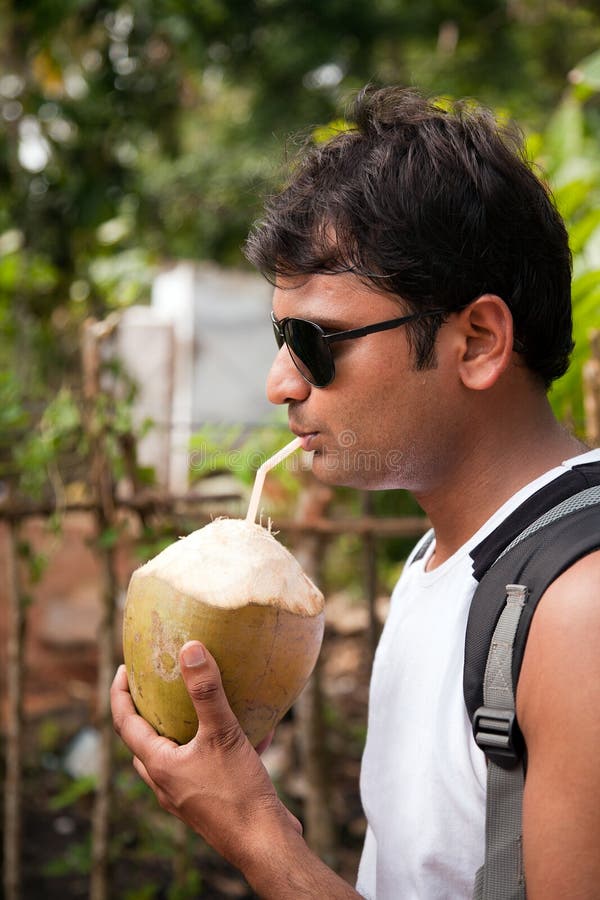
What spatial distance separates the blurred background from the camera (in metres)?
2.67

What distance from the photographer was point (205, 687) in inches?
45.7

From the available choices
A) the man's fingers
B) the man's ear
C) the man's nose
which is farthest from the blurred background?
the man's fingers

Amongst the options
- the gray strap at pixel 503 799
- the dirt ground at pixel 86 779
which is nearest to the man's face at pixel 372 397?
the gray strap at pixel 503 799

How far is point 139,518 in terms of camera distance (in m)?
2.75

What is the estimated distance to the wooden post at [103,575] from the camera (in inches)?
102

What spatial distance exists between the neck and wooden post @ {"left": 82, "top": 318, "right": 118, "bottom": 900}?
1551 mm

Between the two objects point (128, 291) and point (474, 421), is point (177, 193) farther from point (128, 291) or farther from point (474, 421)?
point (474, 421)

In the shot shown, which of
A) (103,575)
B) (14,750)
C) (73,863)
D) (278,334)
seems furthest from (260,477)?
(73,863)

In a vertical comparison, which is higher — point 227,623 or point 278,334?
point 278,334

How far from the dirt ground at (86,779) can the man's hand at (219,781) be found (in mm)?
1578

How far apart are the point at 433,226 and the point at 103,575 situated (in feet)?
6.17

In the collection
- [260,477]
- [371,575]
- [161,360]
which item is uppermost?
[161,360]

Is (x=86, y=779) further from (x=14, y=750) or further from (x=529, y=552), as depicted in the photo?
(x=529, y=552)

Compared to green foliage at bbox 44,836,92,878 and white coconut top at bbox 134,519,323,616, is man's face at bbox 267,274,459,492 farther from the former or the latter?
green foliage at bbox 44,836,92,878
